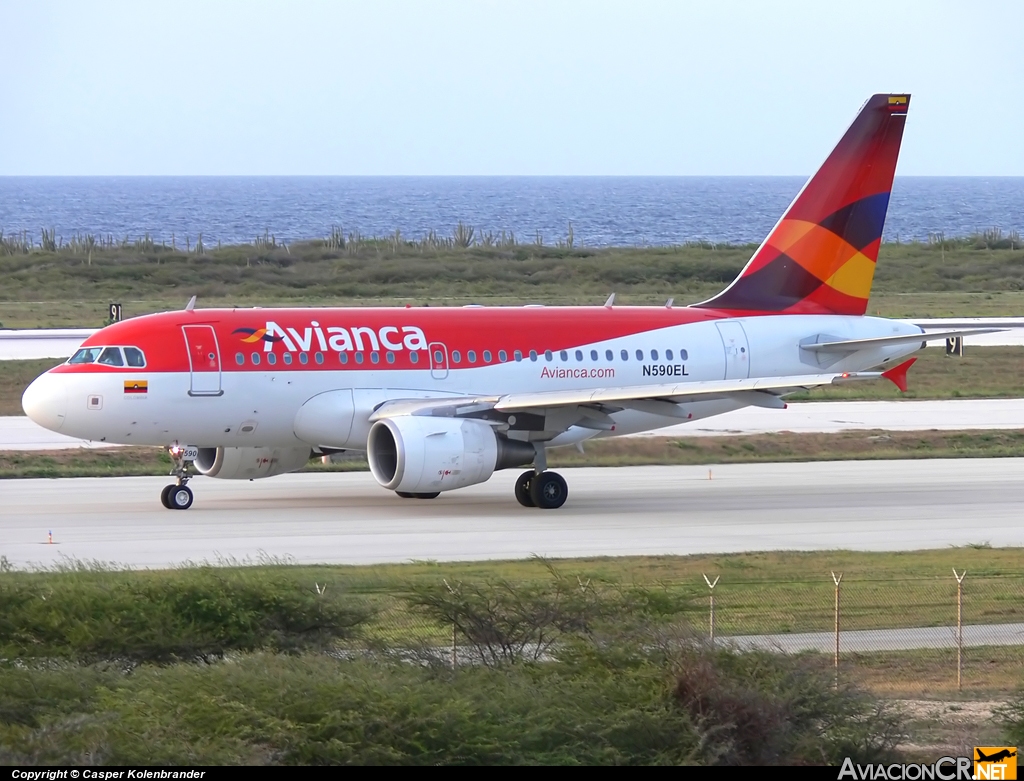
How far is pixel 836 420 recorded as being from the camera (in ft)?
140

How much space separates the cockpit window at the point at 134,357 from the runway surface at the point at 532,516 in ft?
8.84

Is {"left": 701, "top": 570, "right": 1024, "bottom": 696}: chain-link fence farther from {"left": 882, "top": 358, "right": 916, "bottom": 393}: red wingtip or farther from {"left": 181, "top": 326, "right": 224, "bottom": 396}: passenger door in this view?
{"left": 181, "top": 326, "right": 224, "bottom": 396}: passenger door

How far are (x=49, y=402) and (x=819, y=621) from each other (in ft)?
50.8

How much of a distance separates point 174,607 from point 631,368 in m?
18.7

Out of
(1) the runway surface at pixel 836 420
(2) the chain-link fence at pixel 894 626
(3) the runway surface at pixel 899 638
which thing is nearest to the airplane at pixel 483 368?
(1) the runway surface at pixel 836 420

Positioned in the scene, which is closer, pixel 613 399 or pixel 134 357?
pixel 134 357

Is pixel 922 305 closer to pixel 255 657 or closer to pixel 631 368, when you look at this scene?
pixel 631 368

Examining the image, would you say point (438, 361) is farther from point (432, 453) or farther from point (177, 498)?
point (177, 498)

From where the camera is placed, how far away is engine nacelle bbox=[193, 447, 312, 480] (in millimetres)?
30547

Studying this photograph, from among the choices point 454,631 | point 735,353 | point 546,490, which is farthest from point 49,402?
point 454,631

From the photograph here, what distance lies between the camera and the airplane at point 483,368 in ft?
94.2

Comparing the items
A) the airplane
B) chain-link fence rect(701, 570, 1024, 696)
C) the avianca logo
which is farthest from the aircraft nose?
chain-link fence rect(701, 570, 1024, 696)

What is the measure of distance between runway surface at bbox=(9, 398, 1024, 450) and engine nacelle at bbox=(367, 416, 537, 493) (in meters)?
11.4

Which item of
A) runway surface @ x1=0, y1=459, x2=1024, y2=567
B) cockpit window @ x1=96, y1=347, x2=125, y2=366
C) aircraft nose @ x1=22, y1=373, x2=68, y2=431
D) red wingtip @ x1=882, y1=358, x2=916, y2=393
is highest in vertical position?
cockpit window @ x1=96, y1=347, x2=125, y2=366
